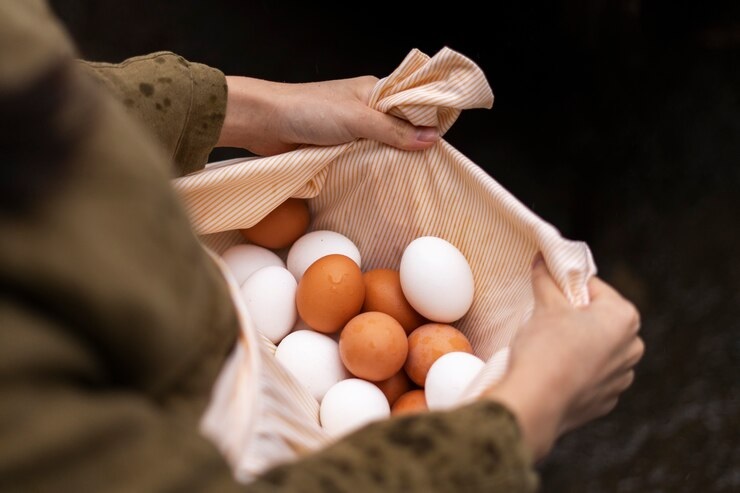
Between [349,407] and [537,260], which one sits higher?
[537,260]

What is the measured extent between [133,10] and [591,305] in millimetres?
715

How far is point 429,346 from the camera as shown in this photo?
53 centimetres

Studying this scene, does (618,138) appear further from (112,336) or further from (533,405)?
(112,336)

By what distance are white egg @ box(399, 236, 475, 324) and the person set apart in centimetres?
20

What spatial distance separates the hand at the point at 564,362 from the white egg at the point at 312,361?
18 cm

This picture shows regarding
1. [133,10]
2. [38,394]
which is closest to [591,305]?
[38,394]

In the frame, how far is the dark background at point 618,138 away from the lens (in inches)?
25.0

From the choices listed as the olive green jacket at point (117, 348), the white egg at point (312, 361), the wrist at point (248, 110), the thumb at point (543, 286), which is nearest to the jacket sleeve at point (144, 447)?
the olive green jacket at point (117, 348)

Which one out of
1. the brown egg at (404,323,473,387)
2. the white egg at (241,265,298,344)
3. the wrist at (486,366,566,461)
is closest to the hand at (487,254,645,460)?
the wrist at (486,366,566,461)

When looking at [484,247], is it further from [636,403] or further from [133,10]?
[133,10]

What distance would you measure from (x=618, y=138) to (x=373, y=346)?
1.29 ft

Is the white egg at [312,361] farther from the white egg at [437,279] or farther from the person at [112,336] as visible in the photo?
the person at [112,336]

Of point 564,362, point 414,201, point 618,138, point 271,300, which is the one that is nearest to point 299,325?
point 271,300

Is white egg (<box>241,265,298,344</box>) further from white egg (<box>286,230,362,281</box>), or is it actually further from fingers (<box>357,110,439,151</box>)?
fingers (<box>357,110,439,151</box>)
